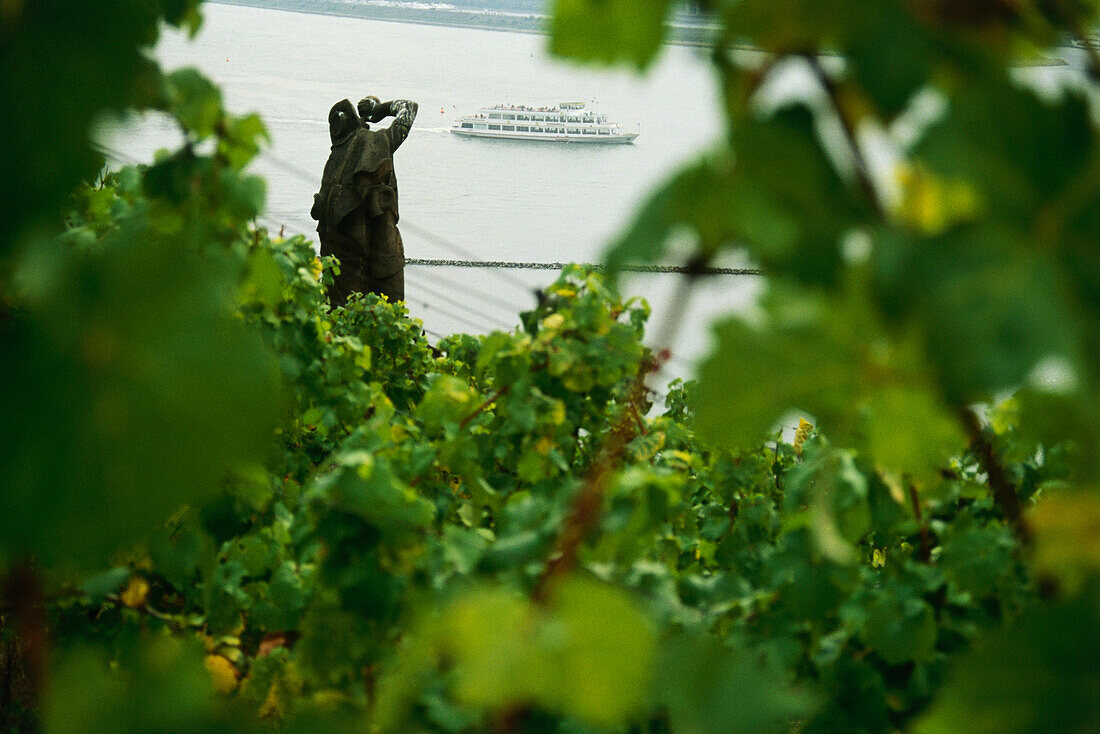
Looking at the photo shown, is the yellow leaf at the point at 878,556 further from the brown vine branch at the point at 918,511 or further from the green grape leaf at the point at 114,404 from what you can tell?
the green grape leaf at the point at 114,404

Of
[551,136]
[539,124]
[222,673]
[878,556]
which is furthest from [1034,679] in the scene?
[539,124]

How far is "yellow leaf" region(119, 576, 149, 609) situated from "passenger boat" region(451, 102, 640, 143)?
5845mm

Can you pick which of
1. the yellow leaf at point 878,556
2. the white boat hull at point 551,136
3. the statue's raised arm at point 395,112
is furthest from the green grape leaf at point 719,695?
the white boat hull at point 551,136

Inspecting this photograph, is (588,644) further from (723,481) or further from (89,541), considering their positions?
(723,481)

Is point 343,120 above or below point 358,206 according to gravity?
above

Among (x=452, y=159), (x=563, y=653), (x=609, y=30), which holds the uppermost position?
(x=609, y=30)

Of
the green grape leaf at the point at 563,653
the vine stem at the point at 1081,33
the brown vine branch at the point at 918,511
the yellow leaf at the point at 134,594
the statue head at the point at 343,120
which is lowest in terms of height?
the statue head at the point at 343,120

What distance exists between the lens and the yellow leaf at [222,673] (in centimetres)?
59

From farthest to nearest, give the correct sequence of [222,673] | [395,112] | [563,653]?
[395,112], [222,673], [563,653]

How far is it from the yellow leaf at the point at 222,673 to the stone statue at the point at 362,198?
114 inches

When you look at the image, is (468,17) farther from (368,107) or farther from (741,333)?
(741,333)

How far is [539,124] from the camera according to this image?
644cm

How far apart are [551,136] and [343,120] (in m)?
2.88

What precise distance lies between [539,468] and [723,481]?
343 millimetres
